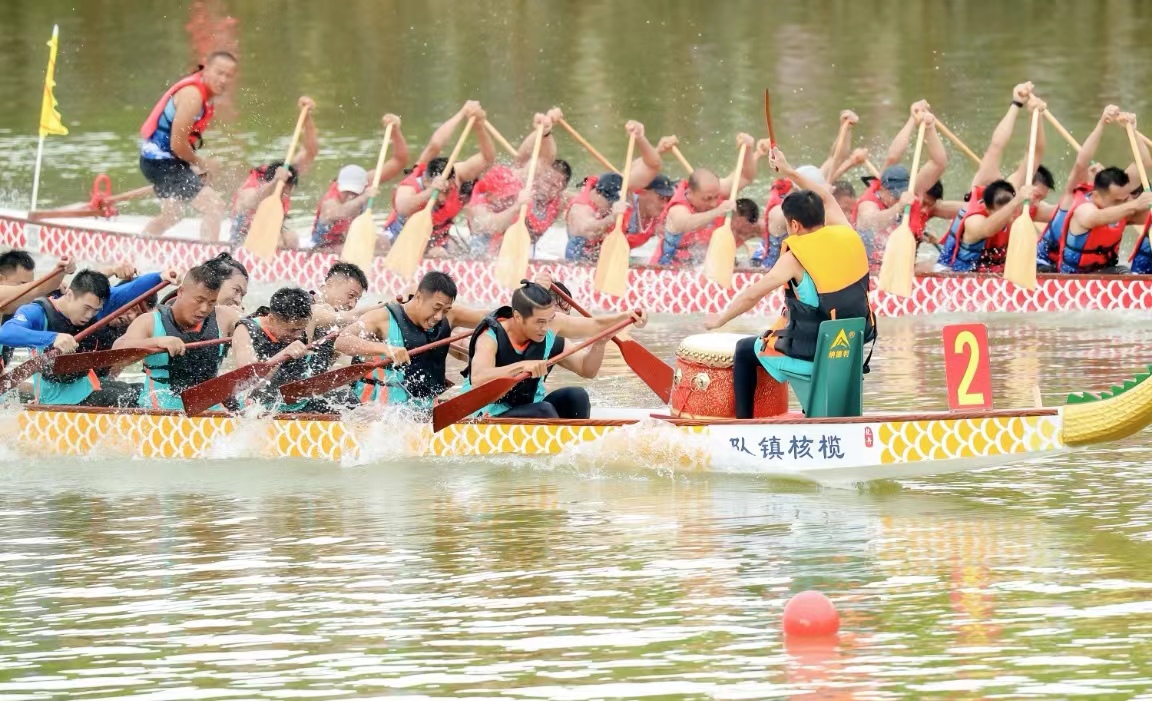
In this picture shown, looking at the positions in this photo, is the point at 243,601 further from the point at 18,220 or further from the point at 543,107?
the point at 543,107

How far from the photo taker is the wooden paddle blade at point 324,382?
1297 cm

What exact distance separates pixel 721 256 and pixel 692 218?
0.54m

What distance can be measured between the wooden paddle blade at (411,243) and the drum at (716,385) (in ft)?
23.1

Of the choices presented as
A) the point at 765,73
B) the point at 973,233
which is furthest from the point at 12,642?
the point at 765,73

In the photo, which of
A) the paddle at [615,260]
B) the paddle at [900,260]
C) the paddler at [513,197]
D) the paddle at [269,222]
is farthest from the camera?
the paddle at [269,222]

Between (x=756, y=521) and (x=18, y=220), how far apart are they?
12.2 m

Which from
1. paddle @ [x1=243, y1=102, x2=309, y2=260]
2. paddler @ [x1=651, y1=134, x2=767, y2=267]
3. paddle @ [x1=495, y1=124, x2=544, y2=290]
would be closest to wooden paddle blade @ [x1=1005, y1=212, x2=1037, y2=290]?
paddler @ [x1=651, y1=134, x2=767, y2=267]

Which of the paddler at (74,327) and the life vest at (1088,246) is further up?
the life vest at (1088,246)

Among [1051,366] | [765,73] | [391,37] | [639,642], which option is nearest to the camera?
[639,642]

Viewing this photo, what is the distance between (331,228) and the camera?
20344mm

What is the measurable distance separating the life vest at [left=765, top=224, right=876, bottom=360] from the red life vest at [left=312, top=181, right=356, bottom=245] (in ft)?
28.9

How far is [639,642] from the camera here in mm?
9320

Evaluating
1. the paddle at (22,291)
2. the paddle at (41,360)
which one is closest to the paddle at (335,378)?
the paddle at (41,360)

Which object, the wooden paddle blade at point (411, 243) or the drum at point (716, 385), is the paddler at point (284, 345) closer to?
the drum at point (716, 385)
